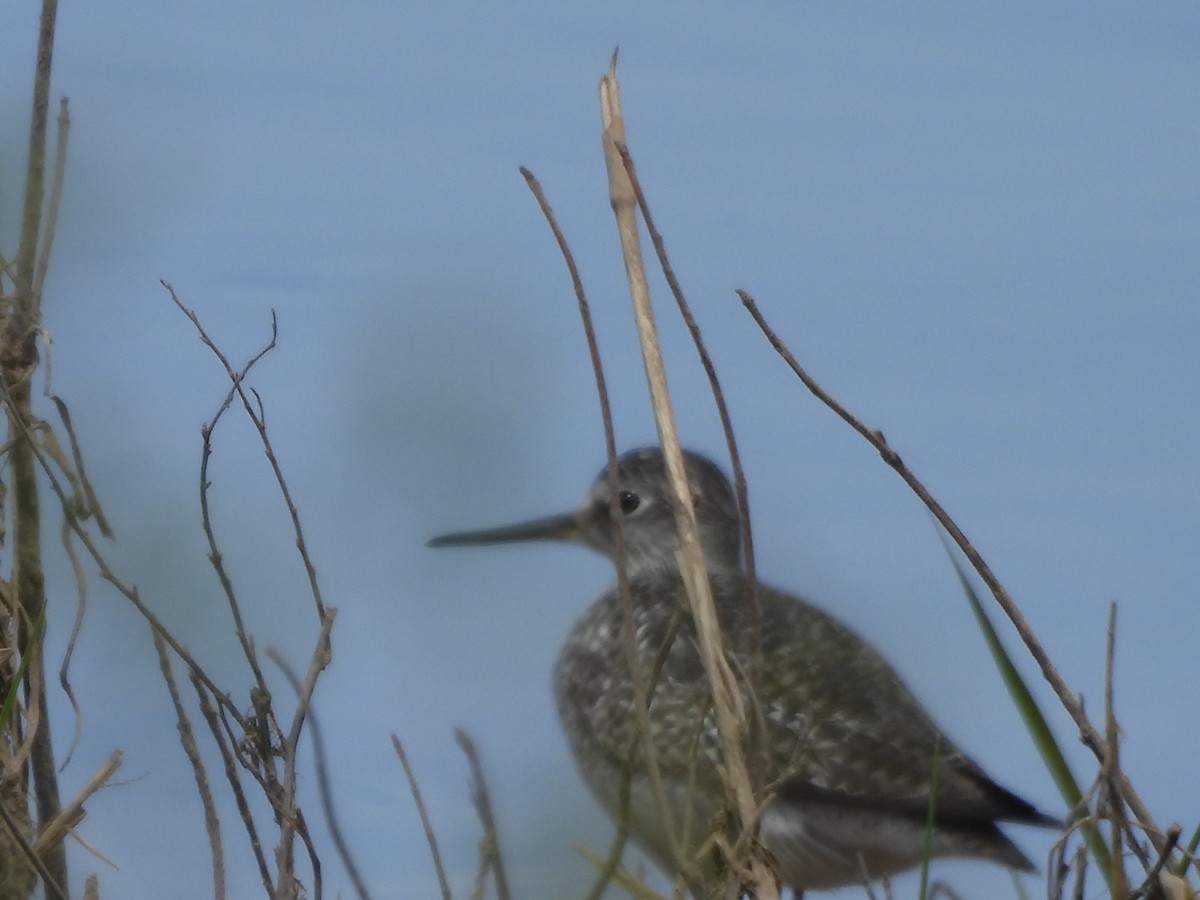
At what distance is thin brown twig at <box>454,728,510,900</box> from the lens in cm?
173

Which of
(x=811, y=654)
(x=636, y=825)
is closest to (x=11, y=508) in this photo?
(x=636, y=825)

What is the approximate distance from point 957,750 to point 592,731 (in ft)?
3.04

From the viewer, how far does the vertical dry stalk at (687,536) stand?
1.67 m

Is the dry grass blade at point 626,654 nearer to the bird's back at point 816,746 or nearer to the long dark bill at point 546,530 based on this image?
the bird's back at point 816,746

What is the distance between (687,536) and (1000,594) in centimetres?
33

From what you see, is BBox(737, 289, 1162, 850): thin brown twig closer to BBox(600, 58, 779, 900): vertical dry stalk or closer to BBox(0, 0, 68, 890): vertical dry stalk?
BBox(600, 58, 779, 900): vertical dry stalk

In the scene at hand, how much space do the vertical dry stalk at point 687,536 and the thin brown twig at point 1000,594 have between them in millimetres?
133

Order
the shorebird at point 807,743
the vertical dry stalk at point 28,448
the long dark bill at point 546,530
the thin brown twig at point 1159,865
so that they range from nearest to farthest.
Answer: the thin brown twig at point 1159,865, the vertical dry stalk at point 28,448, the shorebird at point 807,743, the long dark bill at point 546,530

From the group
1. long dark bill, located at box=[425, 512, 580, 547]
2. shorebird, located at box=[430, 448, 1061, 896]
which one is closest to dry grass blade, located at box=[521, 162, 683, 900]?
shorebird, located at box=[430, 448, 1061, 896]

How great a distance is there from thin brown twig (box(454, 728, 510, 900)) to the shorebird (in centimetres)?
150

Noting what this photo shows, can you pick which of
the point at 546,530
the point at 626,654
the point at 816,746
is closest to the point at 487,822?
the point at 626,654

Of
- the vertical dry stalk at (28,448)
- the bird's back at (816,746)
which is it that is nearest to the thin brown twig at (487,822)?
the vertical dry stalk at (28,448)

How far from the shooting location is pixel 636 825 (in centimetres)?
332

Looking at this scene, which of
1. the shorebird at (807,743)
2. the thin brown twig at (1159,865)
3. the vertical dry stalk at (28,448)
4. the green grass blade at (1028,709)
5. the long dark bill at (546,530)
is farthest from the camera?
the long dark bill at (546,530)
